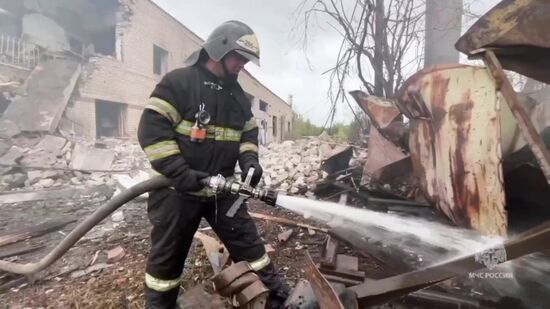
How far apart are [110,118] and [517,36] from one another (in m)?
12.0

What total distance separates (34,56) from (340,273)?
12548 millimetres

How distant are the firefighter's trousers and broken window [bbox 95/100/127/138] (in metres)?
10.4

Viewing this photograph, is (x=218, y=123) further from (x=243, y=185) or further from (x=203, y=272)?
(x=203, y=272)

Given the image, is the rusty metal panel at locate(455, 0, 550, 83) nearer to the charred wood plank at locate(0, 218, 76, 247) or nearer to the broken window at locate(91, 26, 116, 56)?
the charred wood plank at locate(0, 218, 76, 247)

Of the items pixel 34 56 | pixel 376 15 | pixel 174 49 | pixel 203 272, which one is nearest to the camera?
pixel 203 272

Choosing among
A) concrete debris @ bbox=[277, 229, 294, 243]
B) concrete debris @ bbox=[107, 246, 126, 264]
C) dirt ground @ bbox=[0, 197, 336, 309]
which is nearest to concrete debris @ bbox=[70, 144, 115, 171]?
dirt ground @ bbox=[0, 197, 336, 309]

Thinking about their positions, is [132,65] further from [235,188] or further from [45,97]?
[235,188]

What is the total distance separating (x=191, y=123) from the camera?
200 centimetres

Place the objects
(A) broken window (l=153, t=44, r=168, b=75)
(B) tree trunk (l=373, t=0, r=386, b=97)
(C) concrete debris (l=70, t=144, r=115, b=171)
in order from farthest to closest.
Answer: (A) broken window (l=153, t=44, r=168, b=75) < (C) concrete debris (l=70, t=144, r=115, b=171) < (B) tree trunk (l=373, t=0, r=386, b=97)

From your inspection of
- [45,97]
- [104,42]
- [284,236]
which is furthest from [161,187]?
[104,42]

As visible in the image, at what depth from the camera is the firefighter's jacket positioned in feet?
6.15

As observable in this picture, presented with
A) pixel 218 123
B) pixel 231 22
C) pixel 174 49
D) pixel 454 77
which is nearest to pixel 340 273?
pixel 218 123

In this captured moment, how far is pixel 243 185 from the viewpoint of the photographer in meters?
1.99

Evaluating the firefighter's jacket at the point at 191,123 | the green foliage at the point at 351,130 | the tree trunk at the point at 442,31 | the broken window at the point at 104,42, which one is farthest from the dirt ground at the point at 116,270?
the broken window at the point at 104,42
